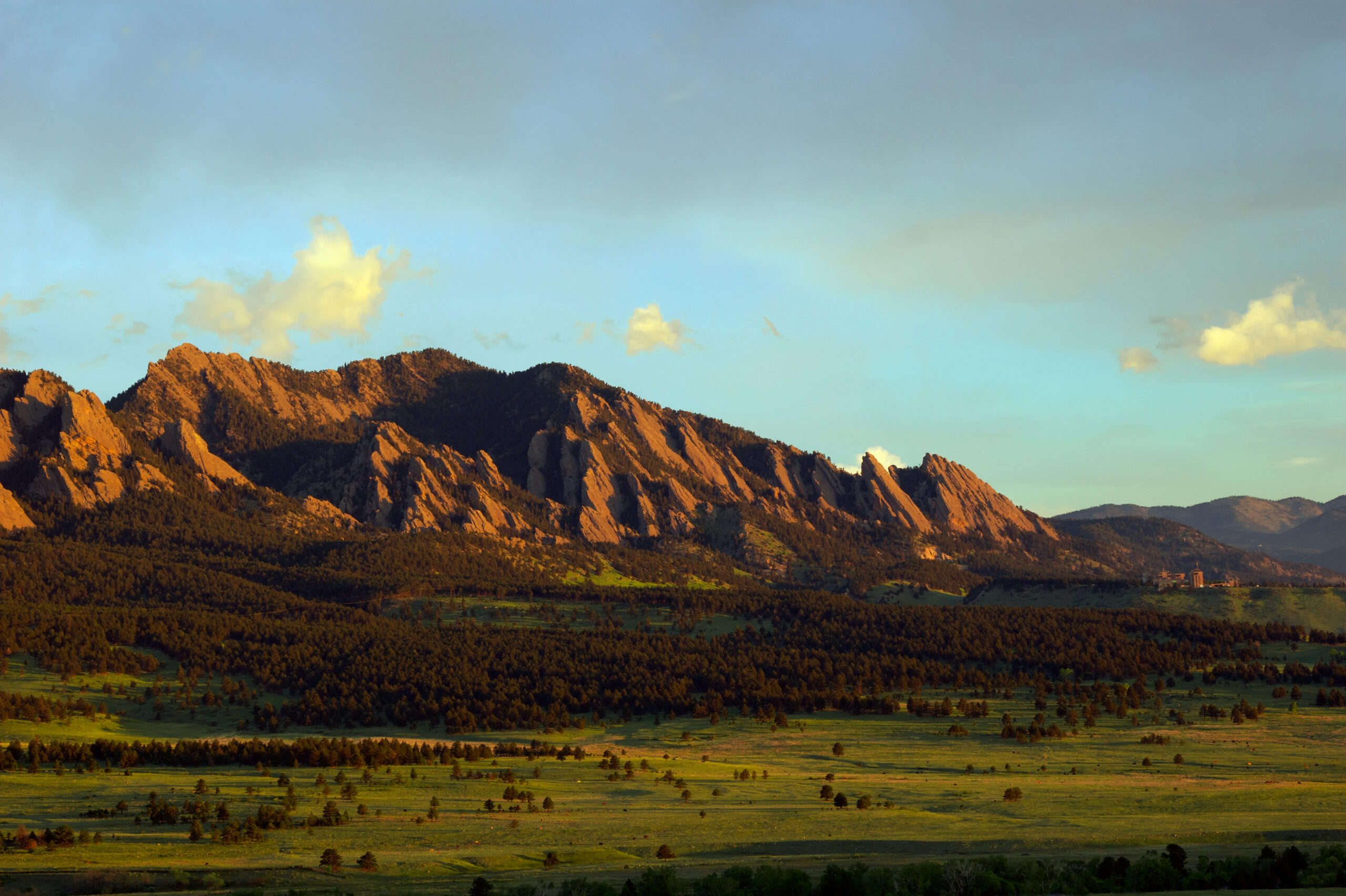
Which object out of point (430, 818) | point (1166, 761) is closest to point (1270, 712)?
point (1166, 761)

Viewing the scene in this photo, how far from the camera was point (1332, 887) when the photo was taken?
254 ft

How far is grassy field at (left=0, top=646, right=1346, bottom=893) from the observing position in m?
102

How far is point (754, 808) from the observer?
131 metres

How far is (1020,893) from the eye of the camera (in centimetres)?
8444

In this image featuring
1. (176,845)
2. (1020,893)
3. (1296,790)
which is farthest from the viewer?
(1296,790)

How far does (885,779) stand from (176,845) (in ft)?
290

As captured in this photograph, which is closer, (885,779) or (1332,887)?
(1332,887)

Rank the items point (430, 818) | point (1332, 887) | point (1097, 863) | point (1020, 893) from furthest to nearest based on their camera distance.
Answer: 1. point (430, 818)
2. point (1097, 863)
3. point (1020, 893)
4. point (1332, 887)

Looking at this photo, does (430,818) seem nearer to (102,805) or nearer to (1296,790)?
(102,805)

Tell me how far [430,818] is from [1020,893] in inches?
2563

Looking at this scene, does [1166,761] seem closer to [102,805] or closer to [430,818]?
[430,818]

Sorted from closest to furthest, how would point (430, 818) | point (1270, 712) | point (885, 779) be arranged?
point (430, 818) < point (885, 779) < point (1270, 712)

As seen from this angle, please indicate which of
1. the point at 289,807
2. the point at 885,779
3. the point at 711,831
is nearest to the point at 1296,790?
the point at 885,779

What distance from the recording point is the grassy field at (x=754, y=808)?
10156 cm
